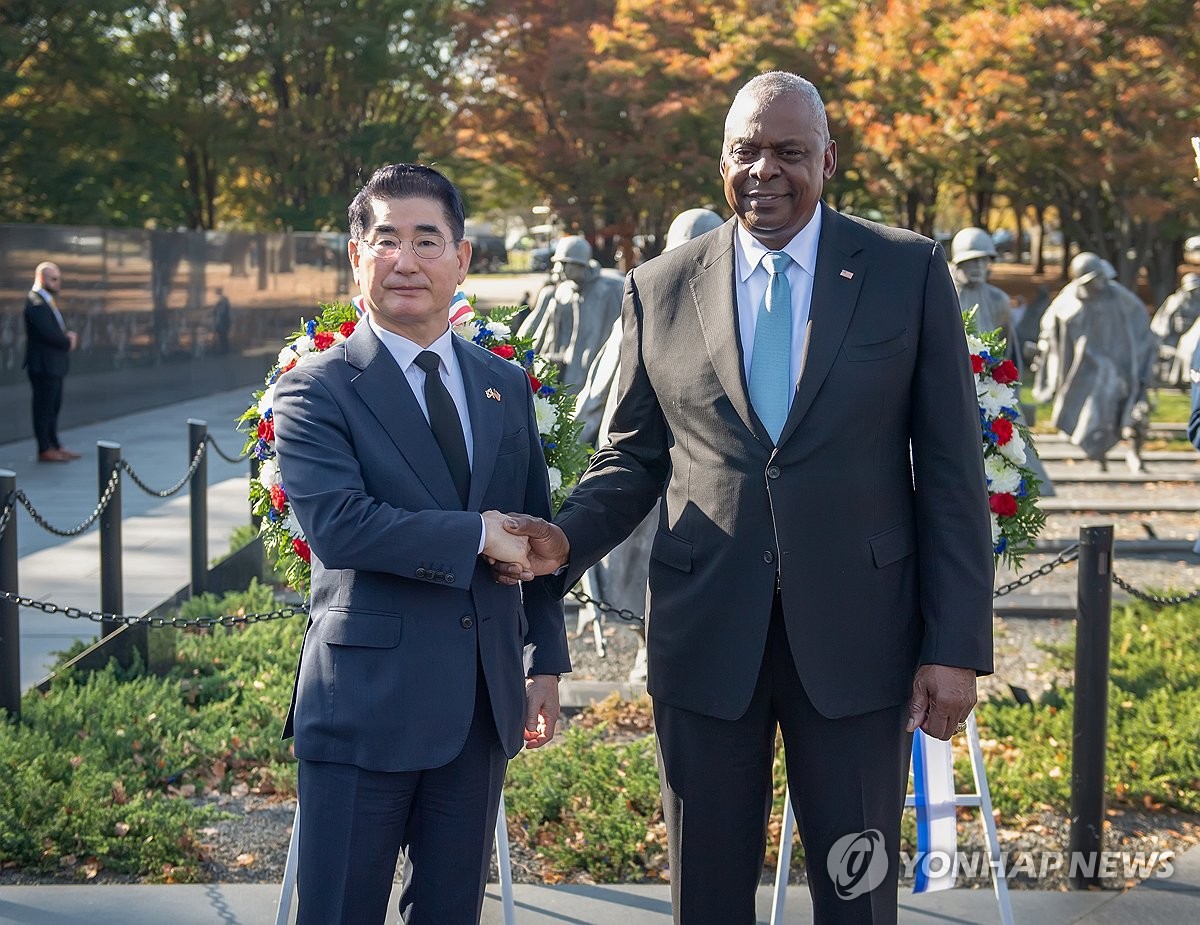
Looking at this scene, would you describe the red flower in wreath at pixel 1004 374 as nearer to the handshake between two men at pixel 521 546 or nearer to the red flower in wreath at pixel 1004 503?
the red flower in wreath at pixel 1004 503

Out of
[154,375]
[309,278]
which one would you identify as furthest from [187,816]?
[309,278]

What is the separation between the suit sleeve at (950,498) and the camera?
3074 mm

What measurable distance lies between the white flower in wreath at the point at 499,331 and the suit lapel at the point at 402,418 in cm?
162

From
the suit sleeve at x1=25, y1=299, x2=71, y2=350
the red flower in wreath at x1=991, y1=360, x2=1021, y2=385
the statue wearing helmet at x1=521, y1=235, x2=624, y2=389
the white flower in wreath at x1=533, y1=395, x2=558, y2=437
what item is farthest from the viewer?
the suit sleeve at x1=25, y1=299, x2=71, y2=350

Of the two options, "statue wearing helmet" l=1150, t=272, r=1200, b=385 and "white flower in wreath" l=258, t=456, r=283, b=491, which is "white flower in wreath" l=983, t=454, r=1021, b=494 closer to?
"white flower in wreath" l=258, t=456, r=283, b=491

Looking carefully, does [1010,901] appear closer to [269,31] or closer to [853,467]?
[853,467]

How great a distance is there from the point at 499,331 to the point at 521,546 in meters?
1.79

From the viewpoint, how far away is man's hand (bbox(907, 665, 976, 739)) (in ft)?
10.1

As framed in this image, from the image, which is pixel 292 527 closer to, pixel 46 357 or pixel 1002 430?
pixel 1002 430

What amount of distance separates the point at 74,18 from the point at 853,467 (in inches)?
919

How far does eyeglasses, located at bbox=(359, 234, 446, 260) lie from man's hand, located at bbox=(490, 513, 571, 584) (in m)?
0.55

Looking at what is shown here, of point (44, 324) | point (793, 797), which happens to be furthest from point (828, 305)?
point (44, 324)

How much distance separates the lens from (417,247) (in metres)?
3.11

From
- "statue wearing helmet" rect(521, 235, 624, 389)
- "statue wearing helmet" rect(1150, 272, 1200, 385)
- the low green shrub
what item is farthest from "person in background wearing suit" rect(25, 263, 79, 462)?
"statue wearing helmet" rect(1150, 272, 1200, 385)
